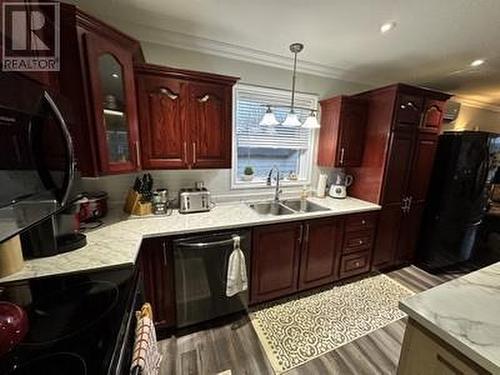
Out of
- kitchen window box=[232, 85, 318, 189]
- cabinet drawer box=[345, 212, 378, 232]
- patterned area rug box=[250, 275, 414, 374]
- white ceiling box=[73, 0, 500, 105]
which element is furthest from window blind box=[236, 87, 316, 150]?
patterned area rug box=[250, 275, 414, 374]

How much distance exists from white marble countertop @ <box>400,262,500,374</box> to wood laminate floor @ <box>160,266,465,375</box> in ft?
3.28

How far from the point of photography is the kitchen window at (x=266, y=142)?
2389mm

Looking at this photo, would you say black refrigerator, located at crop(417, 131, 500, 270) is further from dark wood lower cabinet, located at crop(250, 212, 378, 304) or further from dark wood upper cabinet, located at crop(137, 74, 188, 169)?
dark wood upper cabinet, located at crop(137, 74, 188, 169)

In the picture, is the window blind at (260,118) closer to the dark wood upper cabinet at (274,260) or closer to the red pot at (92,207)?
the dark wood upper cabinet at (274,260)

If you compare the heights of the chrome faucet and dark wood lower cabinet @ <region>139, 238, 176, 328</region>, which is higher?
the chrome faucet

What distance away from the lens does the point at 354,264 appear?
7.93 feet

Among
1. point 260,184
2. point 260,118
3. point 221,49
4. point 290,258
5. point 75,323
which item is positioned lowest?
point 290,258

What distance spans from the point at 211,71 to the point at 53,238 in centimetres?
187

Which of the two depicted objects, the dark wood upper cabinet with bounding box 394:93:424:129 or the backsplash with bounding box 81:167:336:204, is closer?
the backsplash with bounding box 81:167:336:204

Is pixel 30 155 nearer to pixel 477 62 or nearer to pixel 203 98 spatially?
pixel 203 98

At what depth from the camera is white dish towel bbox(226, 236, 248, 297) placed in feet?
5.56
